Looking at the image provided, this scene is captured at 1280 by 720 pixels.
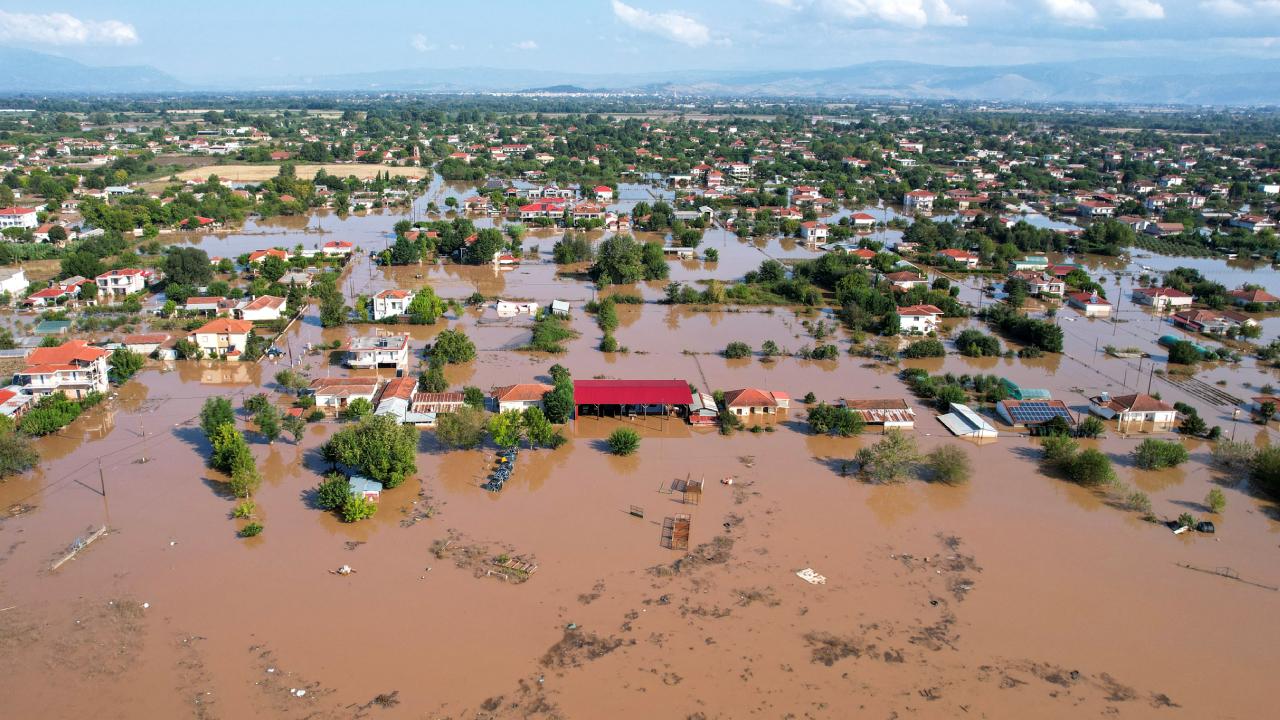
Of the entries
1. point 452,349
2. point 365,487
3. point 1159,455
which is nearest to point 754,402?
point 1159,455

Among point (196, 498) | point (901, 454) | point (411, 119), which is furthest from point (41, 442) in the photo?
point (411, 119)

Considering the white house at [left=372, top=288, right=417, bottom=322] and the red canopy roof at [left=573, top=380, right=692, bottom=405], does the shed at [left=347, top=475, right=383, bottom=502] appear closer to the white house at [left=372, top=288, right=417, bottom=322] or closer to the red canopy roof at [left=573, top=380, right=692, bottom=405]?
the red canopy roof at [left=573, top=380, right=692, bottom=405]

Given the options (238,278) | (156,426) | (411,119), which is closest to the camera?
(156,426)

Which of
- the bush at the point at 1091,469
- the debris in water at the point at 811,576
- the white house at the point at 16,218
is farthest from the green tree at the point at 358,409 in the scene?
the white house at the point at 16,218

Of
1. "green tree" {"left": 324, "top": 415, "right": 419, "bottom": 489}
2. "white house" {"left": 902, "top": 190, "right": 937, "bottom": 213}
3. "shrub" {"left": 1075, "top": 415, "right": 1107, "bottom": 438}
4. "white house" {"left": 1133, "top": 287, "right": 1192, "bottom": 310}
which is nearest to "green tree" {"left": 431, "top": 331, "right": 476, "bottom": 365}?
"green tree" {"left": 324, "top": 415, "right": 419, "bottom": 489}

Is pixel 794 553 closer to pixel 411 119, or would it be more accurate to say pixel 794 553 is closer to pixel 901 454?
pixel 901 454

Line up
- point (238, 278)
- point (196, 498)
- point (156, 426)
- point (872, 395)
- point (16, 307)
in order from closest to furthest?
1. point (196, 498)
2. point (156, 426)
3. point (872, 395)
4. point (16, 307)
5. point (238, 278)

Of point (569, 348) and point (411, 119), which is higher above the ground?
point (411, 119)
